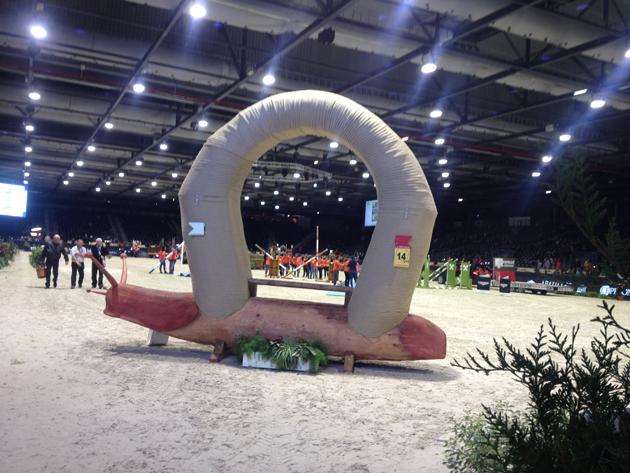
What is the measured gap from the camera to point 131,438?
3.63 metres

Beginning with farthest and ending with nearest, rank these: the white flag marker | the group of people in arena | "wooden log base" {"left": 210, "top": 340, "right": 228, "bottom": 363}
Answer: the group of people in arena < the white flag marker < "wooden log base" {"left": 210, "top": 340, "right": 228, "bottom": 363}

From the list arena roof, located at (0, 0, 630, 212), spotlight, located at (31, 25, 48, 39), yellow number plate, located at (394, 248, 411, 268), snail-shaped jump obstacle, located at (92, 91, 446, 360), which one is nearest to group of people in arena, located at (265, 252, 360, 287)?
arena roof, located at (0, 0, 630, 212)

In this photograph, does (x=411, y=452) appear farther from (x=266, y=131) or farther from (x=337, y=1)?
(x=337, y=1)

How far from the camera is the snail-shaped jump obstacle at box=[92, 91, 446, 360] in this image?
6.10 metres

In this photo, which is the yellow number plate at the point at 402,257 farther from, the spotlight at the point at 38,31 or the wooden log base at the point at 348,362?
the spotlight at the point at 38,31

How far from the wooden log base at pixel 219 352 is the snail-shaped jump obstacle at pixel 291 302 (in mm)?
78

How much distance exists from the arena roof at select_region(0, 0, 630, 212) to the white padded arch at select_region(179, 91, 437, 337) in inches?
68.9

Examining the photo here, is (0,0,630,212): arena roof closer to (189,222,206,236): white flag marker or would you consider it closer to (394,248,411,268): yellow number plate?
(394,248,411,268): yellow number plate

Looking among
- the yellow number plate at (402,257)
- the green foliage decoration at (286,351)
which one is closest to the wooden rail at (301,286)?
the green foliage decoration at (286,351)

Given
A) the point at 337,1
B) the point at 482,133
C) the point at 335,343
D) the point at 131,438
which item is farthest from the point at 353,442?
the point at 482,133

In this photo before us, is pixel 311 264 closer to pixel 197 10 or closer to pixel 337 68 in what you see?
pixel 337 68

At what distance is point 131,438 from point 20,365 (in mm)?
2892

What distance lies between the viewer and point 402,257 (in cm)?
603

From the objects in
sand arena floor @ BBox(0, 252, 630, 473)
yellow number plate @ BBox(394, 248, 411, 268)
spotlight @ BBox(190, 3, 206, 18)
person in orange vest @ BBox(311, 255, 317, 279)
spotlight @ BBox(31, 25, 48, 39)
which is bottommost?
sand arena floor @ BBox(0, 252, 630, 473)
